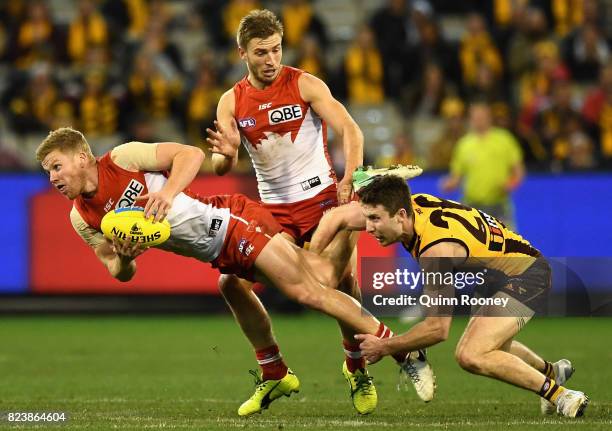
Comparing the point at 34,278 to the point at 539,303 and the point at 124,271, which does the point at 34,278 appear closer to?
the point at 124,271

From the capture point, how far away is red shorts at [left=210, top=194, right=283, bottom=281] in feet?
26.7

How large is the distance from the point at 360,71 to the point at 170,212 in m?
10.6

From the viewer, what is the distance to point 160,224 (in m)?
7.75

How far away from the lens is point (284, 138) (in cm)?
902

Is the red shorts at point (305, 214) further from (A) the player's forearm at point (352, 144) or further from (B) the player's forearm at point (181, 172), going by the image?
(B) the player's forearm at point (181, 172)

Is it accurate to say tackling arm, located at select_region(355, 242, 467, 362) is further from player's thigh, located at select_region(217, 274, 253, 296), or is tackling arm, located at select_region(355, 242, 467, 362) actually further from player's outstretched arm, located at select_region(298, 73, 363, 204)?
player's thigh, located at select_region(217, 274, 253, 296)

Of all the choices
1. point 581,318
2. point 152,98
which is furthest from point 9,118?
point 581,318

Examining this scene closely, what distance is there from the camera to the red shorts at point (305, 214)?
29.8ft

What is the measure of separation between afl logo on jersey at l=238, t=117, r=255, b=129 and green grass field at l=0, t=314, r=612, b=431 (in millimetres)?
1951

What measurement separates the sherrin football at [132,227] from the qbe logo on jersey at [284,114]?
5.09ft

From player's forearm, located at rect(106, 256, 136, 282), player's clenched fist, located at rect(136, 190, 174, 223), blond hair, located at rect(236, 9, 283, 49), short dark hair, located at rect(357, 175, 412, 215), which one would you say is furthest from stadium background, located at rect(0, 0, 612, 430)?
short dark hair, located at rect(357, 175, 412, 215)

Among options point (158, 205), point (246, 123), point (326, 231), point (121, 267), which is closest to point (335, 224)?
point (326, 231)

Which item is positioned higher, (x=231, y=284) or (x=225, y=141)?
(x=225, y=141)

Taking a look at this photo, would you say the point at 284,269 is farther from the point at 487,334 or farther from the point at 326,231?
the point at 487,334
